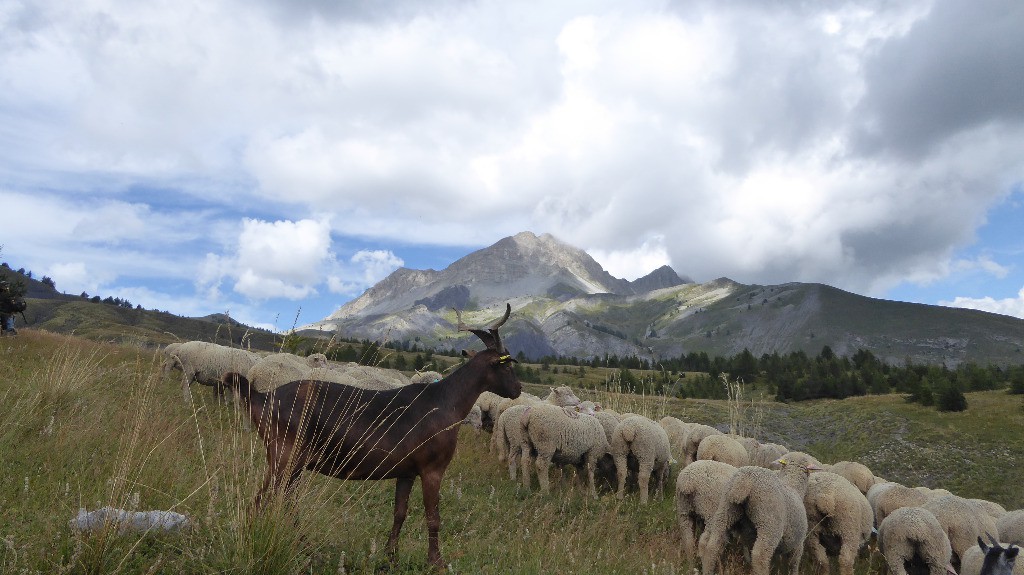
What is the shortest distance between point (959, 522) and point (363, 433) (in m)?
10.8

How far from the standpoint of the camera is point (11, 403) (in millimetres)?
7949

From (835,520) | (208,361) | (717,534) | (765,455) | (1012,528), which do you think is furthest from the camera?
(208,361)

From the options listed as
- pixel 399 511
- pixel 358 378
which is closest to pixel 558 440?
pixel 358 378

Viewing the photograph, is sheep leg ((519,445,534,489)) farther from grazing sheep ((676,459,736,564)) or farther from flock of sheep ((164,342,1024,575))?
grazing sheep ((676,459,736,564))

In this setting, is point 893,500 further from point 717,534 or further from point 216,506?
point 216,506

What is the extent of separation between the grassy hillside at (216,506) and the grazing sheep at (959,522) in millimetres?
1503

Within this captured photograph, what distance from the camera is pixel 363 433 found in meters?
5.97

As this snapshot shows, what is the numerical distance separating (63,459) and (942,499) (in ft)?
46.2

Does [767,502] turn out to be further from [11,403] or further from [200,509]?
[11,403]

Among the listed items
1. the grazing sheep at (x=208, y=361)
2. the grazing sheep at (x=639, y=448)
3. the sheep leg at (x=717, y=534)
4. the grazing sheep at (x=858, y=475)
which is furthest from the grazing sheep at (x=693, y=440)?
the grazing sheep at (x=208, y=361)

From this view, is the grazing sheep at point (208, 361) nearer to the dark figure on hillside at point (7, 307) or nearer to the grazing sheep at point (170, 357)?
the grazing sheep at point (170, 357)

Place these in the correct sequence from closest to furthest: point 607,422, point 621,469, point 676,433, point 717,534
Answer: point 717,534 < point 621,469 < point 607,422 < point 676,433

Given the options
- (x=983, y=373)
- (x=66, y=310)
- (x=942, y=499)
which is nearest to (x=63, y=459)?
(x=942, y=499)

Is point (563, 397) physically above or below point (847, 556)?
above
